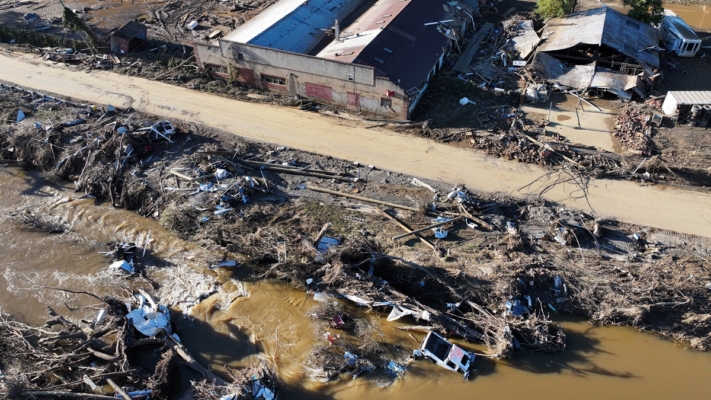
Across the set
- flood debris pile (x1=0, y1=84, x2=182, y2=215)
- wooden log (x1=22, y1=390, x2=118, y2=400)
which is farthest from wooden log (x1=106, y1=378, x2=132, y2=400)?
flood debris pile (x1=0, y1=84, x2=182, y2=215)

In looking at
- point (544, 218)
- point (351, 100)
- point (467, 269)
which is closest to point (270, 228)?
point (467, 269)

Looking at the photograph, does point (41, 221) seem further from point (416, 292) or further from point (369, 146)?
point (416, 292)

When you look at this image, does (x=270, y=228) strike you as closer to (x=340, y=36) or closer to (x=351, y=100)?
(x=351, y=100)

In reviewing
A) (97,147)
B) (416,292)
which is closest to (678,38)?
(416,292)

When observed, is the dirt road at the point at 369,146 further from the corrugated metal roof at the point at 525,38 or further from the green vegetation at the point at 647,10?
the green vegetation at the point at 647,10

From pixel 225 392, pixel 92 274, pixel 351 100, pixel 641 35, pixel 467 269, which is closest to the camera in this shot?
pixel 225 392

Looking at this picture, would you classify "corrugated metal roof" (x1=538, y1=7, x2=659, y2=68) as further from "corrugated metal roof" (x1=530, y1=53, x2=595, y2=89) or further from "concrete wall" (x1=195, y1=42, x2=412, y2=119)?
"concrete wall" (x1=195, y1=42, x2=412, y2=119)

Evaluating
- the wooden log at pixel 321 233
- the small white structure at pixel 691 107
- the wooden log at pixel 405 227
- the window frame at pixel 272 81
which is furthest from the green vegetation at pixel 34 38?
the small white structure at pixel 691 107
